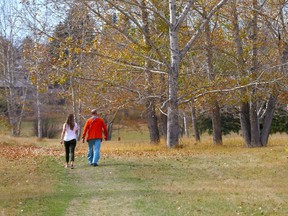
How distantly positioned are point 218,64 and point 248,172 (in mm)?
11232

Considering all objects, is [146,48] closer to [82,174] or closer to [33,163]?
[33,163]

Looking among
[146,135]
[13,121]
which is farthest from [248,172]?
[146,135]

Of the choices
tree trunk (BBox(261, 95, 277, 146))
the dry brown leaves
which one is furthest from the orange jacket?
tree trunk (BBox(261, 95, 277, 146))

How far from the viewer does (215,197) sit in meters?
11.8

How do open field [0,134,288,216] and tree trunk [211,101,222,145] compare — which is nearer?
open field [0,134,288,216]

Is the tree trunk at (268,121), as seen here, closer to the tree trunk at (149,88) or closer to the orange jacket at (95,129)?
the tree trunk at (149,88)

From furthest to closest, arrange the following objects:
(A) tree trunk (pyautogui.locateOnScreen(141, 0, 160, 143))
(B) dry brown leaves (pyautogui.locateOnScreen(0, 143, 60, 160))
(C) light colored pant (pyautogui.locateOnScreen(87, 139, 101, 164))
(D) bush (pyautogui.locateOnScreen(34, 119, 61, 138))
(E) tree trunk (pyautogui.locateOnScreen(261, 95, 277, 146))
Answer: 1. (D) bush (pyautogui.locateOnScreen(34, 119, 61, 138))
2. (E) tree trunk (pyautogui.locateOnScreen(261, 95, 277, 146))
3. (A) tree trunk (pyautogui.locateOnScreen(141, 0, 160, 143))
4. (B) dry brown leaves (pyautogui.locateOnScreen(0, 143, 60, 160))
5. (C) light colored pant (pyautogui.locateOnScreen(87, 139, 101, 164))

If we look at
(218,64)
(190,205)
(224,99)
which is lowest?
(190,205)

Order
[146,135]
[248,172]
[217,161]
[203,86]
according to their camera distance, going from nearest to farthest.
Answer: [248,172], [217,161], [203,86], [146,135]

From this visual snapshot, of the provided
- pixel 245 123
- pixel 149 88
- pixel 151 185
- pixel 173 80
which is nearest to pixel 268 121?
pixel 245 123

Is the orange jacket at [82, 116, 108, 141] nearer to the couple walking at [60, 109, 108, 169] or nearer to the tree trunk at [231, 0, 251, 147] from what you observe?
the couple walking at [60, 109, 108, 169]

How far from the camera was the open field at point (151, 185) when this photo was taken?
10828mm

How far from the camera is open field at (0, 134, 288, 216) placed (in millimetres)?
10828

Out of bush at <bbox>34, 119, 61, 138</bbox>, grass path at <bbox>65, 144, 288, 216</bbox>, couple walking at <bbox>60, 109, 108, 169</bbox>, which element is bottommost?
grass path at <bbox>65, 144, 288, 216</bbox>
